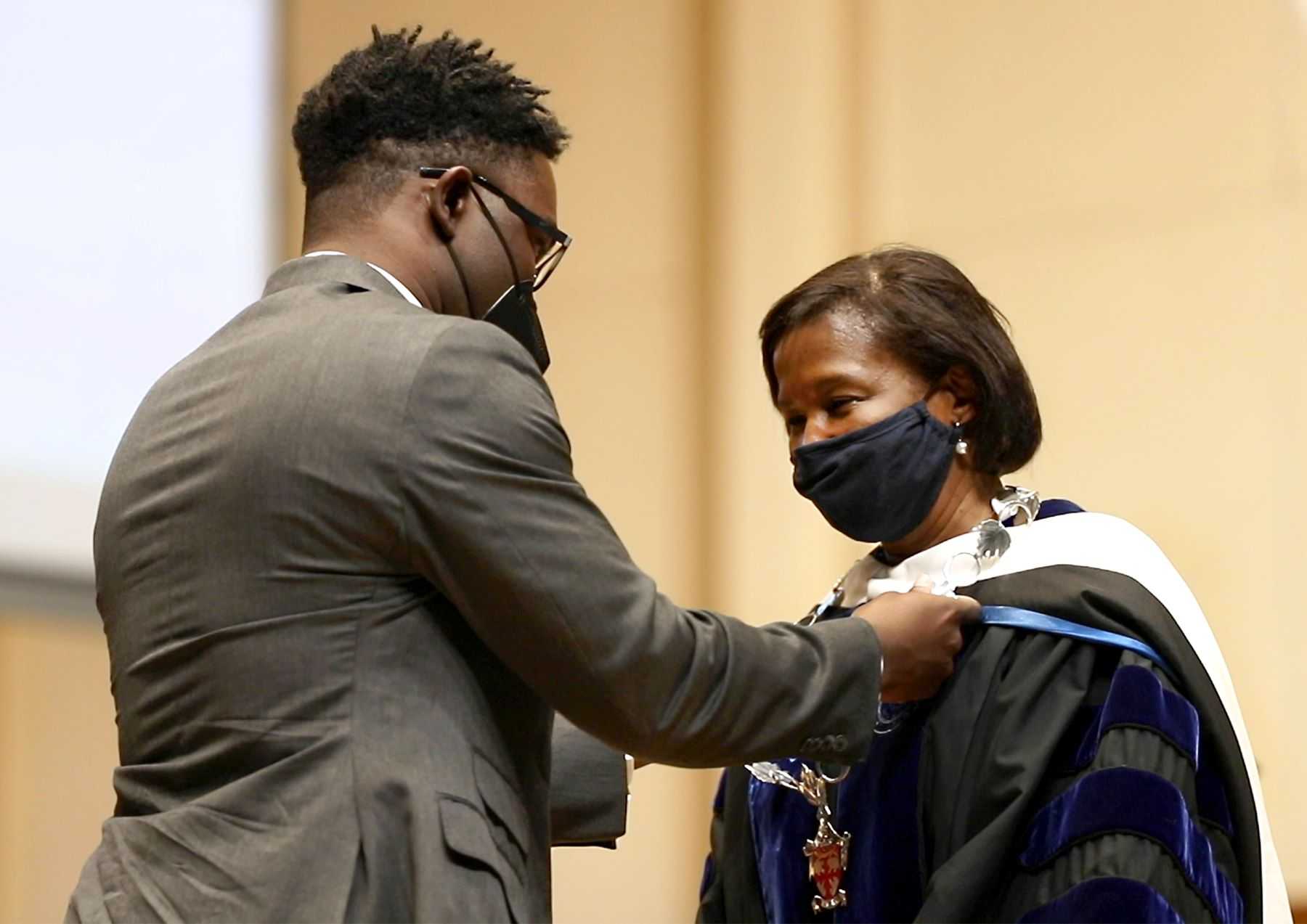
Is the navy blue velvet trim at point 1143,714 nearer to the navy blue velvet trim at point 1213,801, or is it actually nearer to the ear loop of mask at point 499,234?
the navy blue velvet trim at point 1213,801

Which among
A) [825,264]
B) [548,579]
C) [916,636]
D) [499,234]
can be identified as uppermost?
[499,234]

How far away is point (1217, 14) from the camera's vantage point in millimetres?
4484

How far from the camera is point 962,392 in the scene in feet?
9.16

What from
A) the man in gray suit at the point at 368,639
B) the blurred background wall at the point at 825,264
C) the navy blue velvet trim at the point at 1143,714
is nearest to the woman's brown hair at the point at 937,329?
the navy blue velvet trim at the point at 1143,714

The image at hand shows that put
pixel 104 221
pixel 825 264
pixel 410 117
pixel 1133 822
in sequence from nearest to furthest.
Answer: pixel 410 117 < pixel 1133 822 < pixel 104 221 < pixel 825 264

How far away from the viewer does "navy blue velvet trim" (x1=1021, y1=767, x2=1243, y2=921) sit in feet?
7.95

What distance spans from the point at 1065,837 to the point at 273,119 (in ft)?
10.6

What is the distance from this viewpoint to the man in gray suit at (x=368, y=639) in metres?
1.93

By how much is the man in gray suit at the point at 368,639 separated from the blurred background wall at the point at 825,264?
7.62ft

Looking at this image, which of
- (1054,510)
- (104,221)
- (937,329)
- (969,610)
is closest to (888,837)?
(969,610)

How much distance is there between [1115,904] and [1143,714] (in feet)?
0.83

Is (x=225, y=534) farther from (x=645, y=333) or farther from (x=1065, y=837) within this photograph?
(x=645, y=333)

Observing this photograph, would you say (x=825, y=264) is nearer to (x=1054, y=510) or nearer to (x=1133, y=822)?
(x=1054, y=510)

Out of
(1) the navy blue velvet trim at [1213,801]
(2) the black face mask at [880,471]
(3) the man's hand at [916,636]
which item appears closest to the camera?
(3) the man's hand at [916,636]
